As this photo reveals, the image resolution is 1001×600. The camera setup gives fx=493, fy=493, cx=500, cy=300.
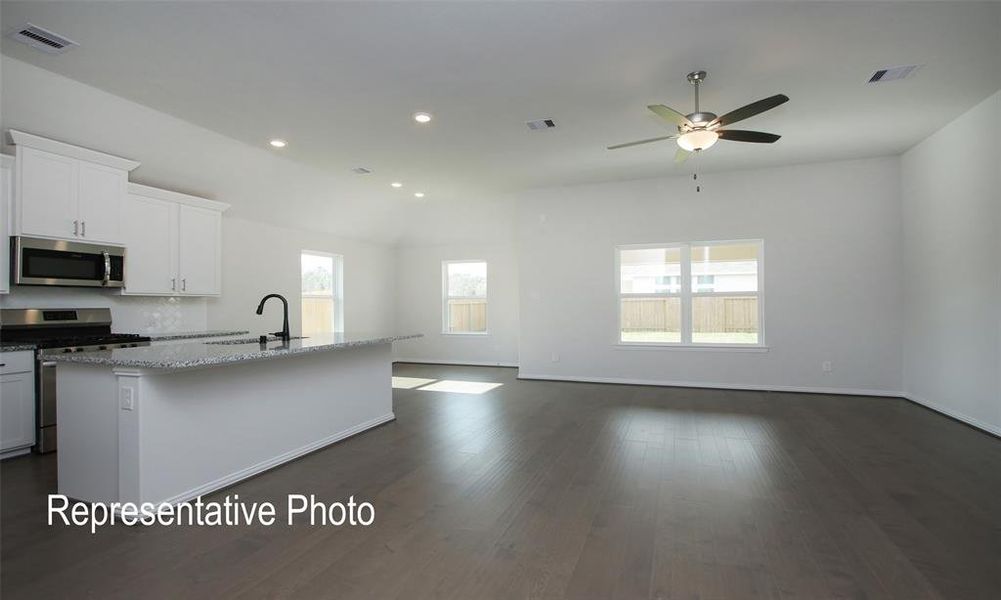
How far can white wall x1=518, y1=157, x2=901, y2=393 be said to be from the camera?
Answer: 5.91m

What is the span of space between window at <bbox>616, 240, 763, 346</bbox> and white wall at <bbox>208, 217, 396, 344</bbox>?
380cm

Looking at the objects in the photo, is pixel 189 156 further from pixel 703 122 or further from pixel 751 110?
pixel 751 110

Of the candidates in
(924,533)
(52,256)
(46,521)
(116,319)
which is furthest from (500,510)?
(116,319)

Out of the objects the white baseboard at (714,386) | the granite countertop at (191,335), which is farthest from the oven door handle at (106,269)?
the white baseboard at (714,386)

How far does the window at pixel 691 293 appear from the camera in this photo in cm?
646

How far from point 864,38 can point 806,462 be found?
288 cm

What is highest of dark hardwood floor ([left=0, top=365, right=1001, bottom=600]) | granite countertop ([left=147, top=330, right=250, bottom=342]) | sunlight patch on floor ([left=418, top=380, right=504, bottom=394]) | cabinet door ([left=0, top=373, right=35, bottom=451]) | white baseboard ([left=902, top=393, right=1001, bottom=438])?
granite countertop ([left=147, top=330, right=250, bottom=342])

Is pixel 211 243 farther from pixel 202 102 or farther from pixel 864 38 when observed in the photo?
pixel 864 38

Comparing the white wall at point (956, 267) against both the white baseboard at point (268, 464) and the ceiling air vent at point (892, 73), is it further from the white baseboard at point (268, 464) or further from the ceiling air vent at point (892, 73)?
the white baseboard at point (268, 464)

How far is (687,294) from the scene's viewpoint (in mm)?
6707

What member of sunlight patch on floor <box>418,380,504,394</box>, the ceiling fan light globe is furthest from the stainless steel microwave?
the ceiling fan light globe

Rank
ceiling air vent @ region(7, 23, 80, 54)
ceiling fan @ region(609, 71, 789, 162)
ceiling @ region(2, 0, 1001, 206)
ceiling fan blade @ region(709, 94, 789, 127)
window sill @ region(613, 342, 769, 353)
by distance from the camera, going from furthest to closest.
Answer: window sill @ region(613, 342, 769, 353), ceiling fan @ region(609, 71, 789, 162), ceiling fan blade @ region(709, 94, 789, 127), ceiling air vent @ region(7, 23, 80, 54), ceiling @ region(2, 0, 1001, 206)

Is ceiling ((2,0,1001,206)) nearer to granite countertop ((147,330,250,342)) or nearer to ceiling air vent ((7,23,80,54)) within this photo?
ceiling air vent ((7,23,80,54))

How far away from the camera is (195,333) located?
17.6 ft
